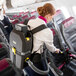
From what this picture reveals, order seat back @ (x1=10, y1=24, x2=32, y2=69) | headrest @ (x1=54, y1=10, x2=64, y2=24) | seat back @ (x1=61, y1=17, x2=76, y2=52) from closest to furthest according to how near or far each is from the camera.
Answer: seat back @ (x1=10, y1=24, x2=32, y2=69) → seat back @ (x1=61, y1=17, x2=76, y2=52) → headrest @ (x1=54, y1=10, x2=64, y2=24)

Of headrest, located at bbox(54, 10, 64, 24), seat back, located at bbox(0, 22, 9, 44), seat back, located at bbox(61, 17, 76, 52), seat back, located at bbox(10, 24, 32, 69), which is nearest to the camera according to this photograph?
seat back, located at bbox(10, 24, 32, 69)

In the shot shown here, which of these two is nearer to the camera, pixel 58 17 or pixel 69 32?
pixel 69 32

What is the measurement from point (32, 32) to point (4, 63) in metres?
0.55

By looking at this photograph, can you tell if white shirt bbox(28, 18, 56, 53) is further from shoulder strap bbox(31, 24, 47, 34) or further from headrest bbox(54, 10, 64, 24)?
headrest bbox(54, 10, 64, 24)

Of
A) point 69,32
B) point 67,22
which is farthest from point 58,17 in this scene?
point 69,32

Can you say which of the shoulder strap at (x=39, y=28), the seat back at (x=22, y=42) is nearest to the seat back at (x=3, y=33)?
the seat back at (x=22, y=42)

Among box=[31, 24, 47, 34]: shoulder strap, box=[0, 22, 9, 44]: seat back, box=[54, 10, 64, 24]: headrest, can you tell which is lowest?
box=[0, 22, 9, 44]: seat back

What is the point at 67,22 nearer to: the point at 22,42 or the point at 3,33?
the point at 22,42

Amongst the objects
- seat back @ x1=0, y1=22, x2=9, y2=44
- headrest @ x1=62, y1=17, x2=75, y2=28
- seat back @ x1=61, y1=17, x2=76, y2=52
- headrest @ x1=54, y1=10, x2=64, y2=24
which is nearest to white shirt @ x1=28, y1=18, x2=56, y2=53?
seat back @ x1=61, y1=17, x2=76, y2=52

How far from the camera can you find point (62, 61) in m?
1.89

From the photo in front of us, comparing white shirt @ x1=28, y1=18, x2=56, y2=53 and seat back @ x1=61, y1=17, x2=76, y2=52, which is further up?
white shirt @ x1=28, y1=18, x2=56, y2=53

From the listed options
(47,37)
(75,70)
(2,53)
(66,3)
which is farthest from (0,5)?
(75,70)

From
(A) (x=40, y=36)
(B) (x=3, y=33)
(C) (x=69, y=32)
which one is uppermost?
(A) (x=40, y=36)

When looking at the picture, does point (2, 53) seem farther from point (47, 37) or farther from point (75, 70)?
point (75, 70)
